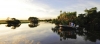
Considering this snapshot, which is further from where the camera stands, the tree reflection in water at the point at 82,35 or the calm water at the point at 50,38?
the tree reflection in water at the point at 82,35

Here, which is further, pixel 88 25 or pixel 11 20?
pixel 11 20

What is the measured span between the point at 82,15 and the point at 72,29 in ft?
43.6

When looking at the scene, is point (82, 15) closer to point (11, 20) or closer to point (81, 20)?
point (81, 20)

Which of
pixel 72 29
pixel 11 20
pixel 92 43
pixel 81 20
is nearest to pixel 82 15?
pixel 81 20

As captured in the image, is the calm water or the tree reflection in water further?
the tree reflection in water

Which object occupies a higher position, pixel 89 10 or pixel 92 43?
pixel 89 10

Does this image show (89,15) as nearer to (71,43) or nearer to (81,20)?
(81,20)

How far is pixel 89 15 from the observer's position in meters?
56.5

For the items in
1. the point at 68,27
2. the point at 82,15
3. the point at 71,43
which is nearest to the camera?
the point at 71,43

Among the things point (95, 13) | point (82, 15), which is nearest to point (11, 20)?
point (82, 15)

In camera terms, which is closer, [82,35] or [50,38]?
[50,38]

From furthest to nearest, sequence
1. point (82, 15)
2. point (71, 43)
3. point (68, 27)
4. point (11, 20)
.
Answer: point (11, 20) → point (82, 15) → point (68, 27) → point (71, 43)

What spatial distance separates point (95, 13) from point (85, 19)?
14.0 ft

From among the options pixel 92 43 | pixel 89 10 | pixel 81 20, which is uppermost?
pixel 89 10
